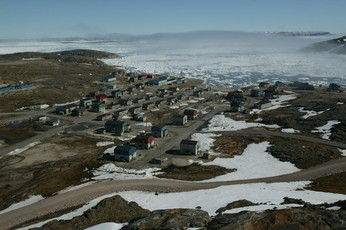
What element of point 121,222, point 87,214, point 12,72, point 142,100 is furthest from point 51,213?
point 12,72

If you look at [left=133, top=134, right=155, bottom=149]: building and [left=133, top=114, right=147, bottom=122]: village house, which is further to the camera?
[left=133, top=114, right=147, bottom=122]: village house

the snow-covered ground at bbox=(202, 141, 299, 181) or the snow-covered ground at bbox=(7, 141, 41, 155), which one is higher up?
the snow-covered ground at bbox=(202, 141, 299, 181)

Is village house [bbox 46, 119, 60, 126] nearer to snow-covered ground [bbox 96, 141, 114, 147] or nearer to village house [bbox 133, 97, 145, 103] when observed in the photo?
snow-covered ground [bbox 96, 141, 114, 147]

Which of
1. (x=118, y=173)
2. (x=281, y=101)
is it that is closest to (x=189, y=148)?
(x=118, y=173)

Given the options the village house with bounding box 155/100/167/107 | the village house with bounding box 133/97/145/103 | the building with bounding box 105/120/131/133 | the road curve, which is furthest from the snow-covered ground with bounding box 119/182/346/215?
the village house with bounding box 133/97/145/103

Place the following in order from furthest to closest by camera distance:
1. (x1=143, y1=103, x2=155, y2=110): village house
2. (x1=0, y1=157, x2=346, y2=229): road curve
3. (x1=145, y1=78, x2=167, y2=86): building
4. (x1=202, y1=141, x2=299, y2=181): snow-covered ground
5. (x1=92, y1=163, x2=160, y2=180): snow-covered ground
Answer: (x1=145, y1=78, x2=167, y2=86): building < (x1=143, y1=103, x2=155, y2=110): village house < (x1=202, y1=141, x2=299, y2=181): snow-covered ground < (x1=92, y1=163, x2=160, y2=180): snow-covered ground < (x1=0, y1=157, x2=346, y2=229): road curve

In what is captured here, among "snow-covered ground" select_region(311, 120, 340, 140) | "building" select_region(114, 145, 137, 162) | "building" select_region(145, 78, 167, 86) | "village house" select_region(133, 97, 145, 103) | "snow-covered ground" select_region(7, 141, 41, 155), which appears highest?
"building" select_region(145, 78, 167, 86)

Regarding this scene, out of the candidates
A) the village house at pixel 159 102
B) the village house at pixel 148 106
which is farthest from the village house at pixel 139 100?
the village house at pixel 148 106

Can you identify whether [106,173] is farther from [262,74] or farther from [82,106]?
[262,74]
